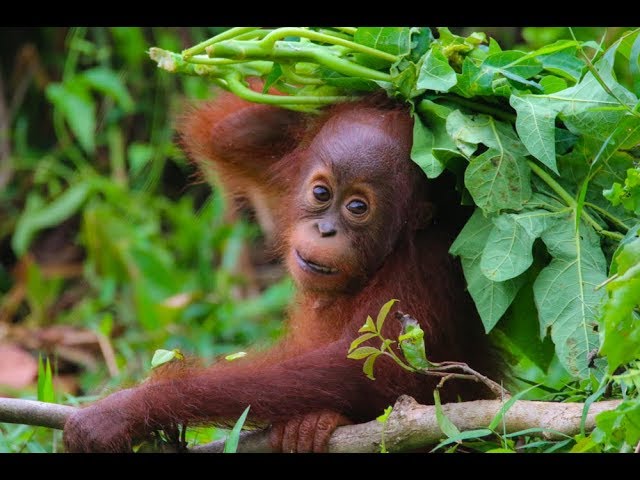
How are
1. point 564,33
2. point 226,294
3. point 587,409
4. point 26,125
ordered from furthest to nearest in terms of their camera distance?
point 26,125
point 564,33
point 226,294
point 587,409

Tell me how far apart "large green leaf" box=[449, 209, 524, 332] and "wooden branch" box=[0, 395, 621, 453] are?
381 mm

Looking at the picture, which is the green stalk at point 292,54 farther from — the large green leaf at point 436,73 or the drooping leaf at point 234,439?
the drooping leaf at point 234,439

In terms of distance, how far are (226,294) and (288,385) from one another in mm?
3410

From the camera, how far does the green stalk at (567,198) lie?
3211 mm

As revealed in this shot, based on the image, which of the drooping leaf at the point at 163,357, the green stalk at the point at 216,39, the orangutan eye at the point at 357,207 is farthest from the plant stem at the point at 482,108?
the drooping leaf at the point at 163,357

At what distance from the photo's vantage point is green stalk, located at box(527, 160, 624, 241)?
126 inches

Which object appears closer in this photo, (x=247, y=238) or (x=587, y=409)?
(x=587, y=409)

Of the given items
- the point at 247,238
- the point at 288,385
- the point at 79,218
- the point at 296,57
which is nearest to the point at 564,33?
the point at 247,238

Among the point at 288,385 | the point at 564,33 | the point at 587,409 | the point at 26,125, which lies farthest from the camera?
the point at 26,125

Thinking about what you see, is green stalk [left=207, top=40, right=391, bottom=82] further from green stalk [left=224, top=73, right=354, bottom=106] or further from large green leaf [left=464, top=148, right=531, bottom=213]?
large green leaf [left=464, top=148, right=531, bottom=213]

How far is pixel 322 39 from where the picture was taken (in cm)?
349

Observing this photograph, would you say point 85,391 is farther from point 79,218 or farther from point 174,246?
point 79,218

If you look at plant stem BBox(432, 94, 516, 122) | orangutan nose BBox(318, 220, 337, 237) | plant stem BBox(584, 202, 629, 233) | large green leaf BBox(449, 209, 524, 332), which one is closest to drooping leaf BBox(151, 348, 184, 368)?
orangutan nose BBox(318, 220, 337, 237)

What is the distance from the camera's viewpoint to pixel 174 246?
7.11 metres
